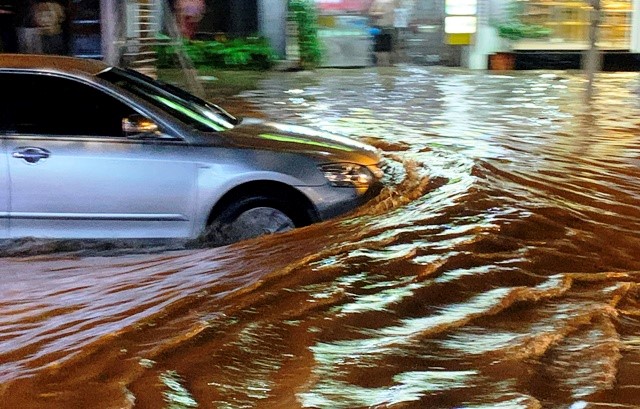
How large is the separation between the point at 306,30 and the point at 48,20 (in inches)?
288

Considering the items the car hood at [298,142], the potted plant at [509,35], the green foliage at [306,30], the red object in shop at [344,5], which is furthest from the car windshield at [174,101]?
the potted plant at [509,35]

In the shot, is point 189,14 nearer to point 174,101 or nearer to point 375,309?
point 174,101

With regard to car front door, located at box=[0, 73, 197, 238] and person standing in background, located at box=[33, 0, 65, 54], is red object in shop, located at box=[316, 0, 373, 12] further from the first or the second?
car front door, located at box=[0, 73, 197, 238]

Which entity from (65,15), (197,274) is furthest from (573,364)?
(65,15)

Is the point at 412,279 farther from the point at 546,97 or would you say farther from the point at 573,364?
the point at 546,97

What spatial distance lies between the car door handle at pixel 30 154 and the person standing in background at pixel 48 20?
32.9 feet

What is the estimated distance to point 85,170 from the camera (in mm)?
6359

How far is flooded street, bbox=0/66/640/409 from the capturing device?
13.3 feet

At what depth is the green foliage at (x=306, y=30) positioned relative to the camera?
21391 mm

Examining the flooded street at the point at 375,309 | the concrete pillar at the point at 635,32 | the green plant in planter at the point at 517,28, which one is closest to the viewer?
the flooded street at the point at 375,309

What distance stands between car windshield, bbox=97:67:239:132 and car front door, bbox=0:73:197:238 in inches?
10.7

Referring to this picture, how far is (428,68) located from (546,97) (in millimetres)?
6028

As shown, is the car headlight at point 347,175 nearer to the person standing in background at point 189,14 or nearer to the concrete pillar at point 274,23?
the concrete pillar at point 274,23

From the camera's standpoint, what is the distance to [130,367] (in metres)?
4.20
